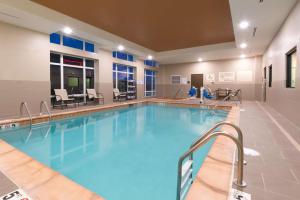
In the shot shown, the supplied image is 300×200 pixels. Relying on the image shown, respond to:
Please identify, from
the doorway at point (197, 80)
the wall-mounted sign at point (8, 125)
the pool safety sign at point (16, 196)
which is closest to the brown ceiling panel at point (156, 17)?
the wall-mounted sign at point (8, 125)

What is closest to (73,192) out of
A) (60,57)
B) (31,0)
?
(31,0)

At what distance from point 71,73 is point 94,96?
56.0 inches

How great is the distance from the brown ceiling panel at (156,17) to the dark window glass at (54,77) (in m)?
2.42

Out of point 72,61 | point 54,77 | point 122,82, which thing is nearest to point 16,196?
point 54,77

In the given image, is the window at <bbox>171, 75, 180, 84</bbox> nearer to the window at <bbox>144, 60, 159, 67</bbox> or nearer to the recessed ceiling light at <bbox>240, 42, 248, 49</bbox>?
the window at <bbox>144, 60, 159, 67</bbox>

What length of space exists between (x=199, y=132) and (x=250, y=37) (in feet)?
15.8

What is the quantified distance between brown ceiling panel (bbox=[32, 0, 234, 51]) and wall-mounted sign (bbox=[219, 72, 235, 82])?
164 inches

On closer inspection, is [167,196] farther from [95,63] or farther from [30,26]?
[95,63]

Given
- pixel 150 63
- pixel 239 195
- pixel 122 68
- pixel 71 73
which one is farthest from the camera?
pixel 150 63

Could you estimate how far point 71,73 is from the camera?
25.0ft

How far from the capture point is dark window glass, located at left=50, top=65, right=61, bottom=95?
6897 mm

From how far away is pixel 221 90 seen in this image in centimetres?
1171

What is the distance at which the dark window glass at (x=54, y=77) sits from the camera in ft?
22.6

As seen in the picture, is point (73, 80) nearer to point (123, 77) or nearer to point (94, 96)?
point (94, 96)
